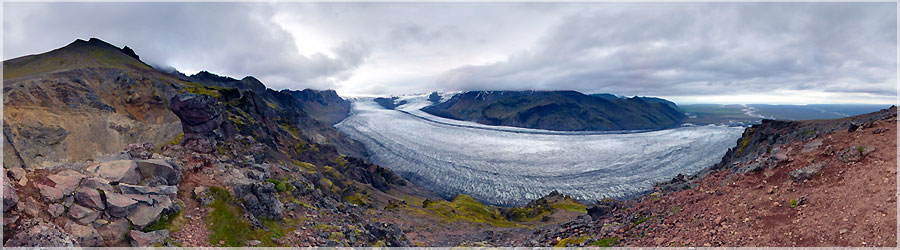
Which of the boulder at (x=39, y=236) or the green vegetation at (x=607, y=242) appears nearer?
the boulder at (x=39, y=236)

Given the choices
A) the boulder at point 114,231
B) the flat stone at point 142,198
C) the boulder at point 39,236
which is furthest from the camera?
the flat stone at point 142,198

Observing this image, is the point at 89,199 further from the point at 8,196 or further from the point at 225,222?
the point at 225,222

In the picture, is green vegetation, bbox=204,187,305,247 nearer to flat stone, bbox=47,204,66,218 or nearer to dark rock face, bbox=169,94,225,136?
flat stone, bbox=47,204,66,218

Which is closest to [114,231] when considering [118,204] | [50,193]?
[118,204]

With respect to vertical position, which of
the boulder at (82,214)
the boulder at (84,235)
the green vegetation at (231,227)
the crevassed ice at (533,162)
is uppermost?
the boulder at (82,214)

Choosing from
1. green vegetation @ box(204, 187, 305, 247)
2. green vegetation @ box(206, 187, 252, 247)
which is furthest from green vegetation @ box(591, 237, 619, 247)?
green vegetation @ box(206, 187, 252, 247)

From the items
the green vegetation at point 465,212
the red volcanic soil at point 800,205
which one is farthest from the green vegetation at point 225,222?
the green vegetation at point 465,212

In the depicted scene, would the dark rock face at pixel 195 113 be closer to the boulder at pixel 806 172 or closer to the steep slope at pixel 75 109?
the steep slope at pixel 75 109
